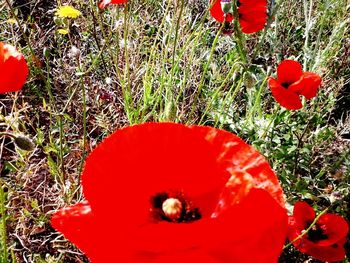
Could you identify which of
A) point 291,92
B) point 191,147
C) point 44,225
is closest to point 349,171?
point 291,92

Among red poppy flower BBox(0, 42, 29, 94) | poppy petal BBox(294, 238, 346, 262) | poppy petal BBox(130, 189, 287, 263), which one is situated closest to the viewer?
poppy petal BBox(130, 189, 287, 263)

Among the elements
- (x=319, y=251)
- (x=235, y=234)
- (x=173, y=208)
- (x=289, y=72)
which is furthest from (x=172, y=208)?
(x=289, y=72)

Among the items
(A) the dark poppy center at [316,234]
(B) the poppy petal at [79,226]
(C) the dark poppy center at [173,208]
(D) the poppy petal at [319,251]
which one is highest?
(B) the poppy petal at [79,226]

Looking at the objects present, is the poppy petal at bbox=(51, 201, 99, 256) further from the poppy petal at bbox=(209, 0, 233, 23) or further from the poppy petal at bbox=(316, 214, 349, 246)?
the poppy petal at bbox=(209, 0, 233, 23)

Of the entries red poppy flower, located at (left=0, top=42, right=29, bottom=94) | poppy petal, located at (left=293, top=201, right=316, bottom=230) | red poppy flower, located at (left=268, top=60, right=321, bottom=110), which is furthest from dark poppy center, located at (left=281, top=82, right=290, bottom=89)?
red poppy flower, located at (left=0, top=42, right=29, bottom=94)

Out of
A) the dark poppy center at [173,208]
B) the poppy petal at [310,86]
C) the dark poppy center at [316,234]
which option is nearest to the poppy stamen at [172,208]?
the dark poppy center at [173,208]

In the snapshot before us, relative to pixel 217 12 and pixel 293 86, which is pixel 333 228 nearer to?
pixel 293 86

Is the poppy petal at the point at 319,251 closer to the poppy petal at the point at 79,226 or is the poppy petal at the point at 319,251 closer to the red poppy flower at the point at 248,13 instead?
the red poppy flower at the point at 248,13
